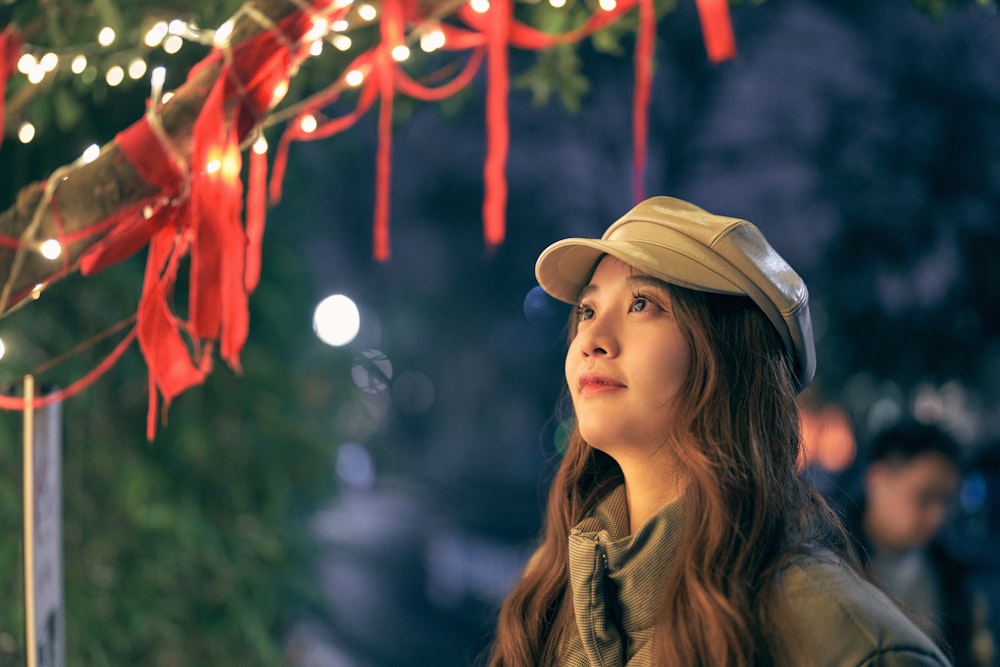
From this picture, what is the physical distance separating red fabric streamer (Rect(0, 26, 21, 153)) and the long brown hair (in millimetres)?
1704

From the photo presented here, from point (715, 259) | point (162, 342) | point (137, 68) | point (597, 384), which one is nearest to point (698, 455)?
point (597, 384)

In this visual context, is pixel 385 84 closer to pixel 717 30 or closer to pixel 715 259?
pixel 717 30

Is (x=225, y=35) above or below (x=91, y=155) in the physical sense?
above

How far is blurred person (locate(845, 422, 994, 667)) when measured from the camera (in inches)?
123

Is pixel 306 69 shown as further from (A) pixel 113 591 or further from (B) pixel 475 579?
(B) pixel 475 579

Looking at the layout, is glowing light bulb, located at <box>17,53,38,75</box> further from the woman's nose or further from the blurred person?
the blurred person

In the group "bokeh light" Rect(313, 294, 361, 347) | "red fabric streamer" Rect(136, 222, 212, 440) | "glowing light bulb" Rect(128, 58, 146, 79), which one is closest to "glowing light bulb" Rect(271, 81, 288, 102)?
"red fabric streamer" Rect(136, 222, 212, 440)

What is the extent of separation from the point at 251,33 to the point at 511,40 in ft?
2.32

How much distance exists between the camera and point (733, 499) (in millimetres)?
1565

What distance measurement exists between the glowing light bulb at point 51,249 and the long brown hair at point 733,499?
106 centimetres

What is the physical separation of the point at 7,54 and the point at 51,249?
0.90m

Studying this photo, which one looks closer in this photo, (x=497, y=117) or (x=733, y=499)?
(x=733, y=499)

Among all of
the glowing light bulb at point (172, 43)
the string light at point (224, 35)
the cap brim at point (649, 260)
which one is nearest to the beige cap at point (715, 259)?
the cap brim at point (649, 260)

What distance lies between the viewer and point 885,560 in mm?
3168
